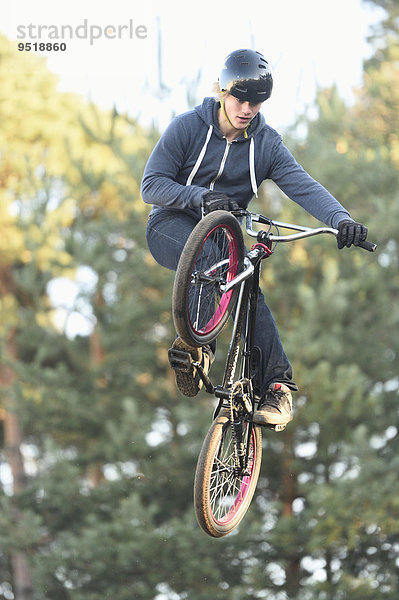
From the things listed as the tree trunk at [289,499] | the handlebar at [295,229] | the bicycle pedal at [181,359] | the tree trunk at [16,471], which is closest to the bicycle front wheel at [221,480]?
the bicycle pedal at [181,359]

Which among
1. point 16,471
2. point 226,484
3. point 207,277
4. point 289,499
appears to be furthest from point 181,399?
point 207,277

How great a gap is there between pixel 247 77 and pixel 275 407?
1.51 meters

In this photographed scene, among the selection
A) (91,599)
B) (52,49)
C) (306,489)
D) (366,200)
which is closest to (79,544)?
(91,599)

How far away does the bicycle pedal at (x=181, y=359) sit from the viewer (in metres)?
3.83

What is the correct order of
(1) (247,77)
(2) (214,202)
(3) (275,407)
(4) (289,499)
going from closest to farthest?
(2) (214,202), (1) (247,77), (3) (275,407), (4) (289,499)

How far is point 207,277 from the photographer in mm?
3689

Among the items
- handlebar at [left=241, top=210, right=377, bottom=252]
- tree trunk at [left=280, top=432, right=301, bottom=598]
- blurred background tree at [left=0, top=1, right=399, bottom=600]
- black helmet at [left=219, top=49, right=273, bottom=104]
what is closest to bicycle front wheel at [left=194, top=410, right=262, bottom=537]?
handlebar at [left=241, top=210, right=377, bottom=252]

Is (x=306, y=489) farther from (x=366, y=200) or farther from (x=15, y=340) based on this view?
(x=15, y=340)

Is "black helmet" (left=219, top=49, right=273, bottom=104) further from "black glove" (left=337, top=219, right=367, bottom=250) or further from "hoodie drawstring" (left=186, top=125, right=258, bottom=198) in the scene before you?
"black glove" (left=337, top=219, right=367, bottom=250)

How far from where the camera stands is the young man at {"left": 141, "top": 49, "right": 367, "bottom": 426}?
12.3 feet

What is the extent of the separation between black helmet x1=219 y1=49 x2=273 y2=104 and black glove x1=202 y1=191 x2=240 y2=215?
457 millimetres

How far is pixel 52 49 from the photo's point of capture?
17.8 metres

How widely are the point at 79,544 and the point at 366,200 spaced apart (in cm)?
699

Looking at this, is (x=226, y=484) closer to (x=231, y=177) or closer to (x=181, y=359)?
(x=181, y=359)
